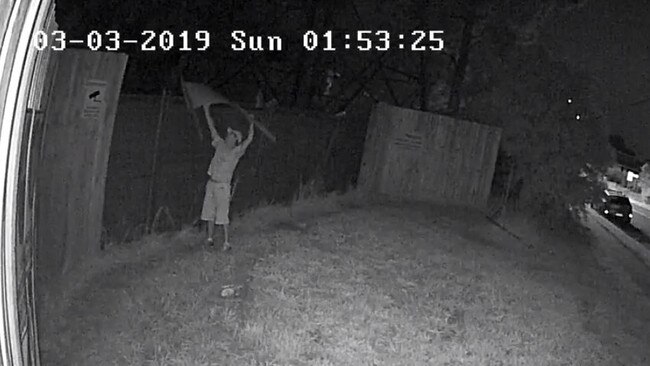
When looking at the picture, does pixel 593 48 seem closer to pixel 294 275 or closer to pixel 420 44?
pixel 420 44

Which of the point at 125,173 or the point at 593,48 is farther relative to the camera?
the point at 593,48

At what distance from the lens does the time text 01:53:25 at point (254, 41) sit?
147 inches

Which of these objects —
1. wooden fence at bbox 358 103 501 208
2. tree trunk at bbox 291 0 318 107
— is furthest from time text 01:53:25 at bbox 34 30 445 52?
wooden fence at bbox 358 103 501 208

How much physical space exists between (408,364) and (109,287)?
1675mm

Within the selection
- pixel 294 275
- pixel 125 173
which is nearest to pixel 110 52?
pixel 125 173

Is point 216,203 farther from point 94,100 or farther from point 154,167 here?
point 94,100

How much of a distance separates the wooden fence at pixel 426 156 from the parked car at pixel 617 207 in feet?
7.62

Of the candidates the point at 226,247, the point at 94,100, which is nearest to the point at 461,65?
the point at 226,247

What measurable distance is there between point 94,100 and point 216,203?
183cm

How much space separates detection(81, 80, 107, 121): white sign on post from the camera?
3886mm

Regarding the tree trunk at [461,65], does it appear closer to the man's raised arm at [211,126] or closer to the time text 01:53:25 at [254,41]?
the time text 01:53:25 at [254,41]

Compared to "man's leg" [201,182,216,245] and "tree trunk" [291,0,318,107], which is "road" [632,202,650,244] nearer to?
"tree trunk" [291,0,318,107]

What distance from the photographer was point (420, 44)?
32.3 feet

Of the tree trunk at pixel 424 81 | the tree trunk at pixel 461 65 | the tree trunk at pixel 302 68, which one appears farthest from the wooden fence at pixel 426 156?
the tree trunk at pixel 302 68
